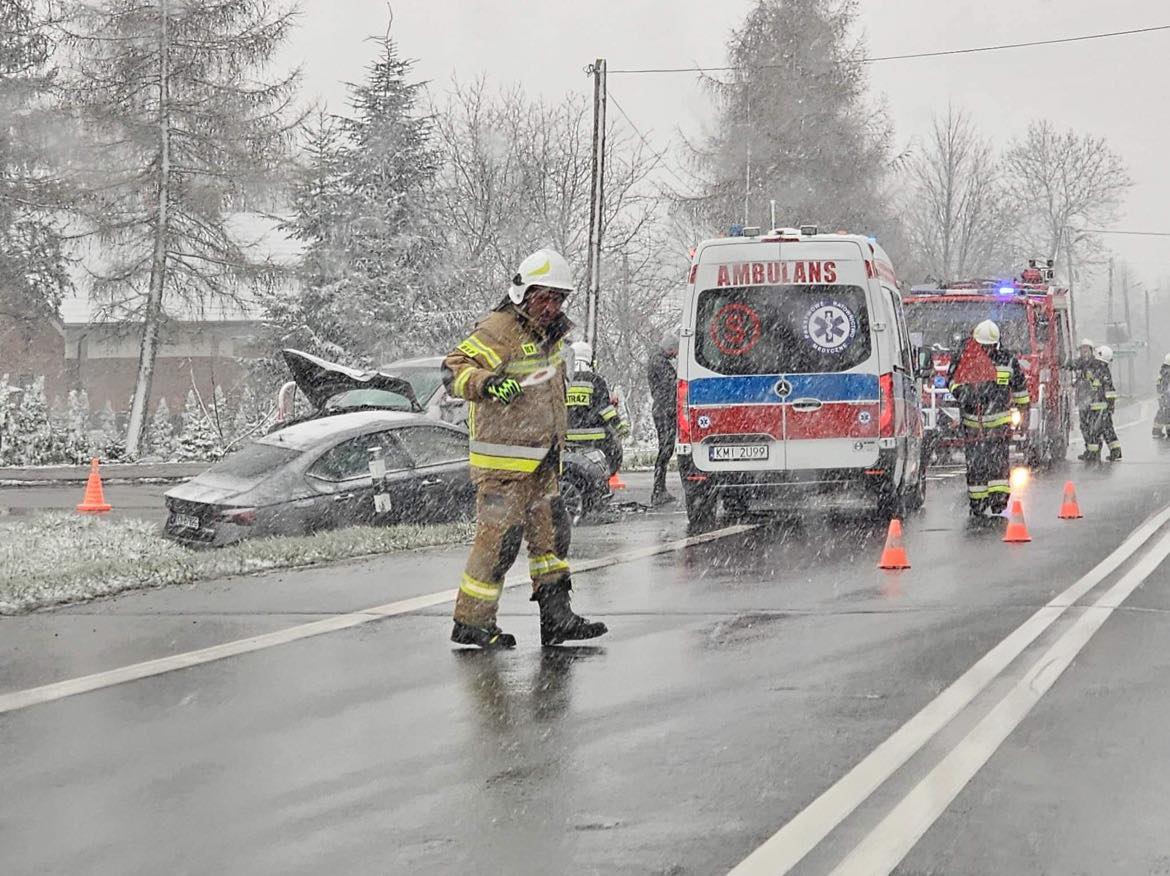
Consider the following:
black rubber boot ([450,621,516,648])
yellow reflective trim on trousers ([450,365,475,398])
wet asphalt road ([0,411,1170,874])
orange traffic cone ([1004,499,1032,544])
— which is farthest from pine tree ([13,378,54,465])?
yellow reflective trim on trousers ([450,365,475,398])

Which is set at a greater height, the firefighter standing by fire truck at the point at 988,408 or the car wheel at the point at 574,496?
the firefighter standing by fire truck at the point at 988,408

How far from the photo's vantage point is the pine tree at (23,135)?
112 ft

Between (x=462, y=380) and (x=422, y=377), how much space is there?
40.1 ft

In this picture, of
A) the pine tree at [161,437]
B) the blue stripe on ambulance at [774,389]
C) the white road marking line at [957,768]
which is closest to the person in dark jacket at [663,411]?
the blue stripe on ambulance at [774,389]

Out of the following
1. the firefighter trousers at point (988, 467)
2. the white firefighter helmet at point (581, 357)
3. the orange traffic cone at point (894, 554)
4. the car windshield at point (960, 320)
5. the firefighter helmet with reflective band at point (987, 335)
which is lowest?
the orange traffic cone at point (894, 554)

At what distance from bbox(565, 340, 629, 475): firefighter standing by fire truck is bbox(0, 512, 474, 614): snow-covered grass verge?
2.84 meters

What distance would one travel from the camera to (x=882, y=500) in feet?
48.1

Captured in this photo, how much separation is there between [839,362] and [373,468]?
403 cm

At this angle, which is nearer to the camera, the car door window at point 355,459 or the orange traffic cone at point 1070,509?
the car door window at point 355,459

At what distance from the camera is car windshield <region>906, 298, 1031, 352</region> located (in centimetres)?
2430

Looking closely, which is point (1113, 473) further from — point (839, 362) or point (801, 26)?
point (801, 26)

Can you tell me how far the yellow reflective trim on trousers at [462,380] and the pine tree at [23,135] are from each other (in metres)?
28.4

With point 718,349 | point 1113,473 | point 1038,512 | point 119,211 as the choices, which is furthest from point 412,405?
point 119,211

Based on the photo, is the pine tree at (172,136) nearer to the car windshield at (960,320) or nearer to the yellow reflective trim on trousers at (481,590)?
the car windshield at (960,320)
